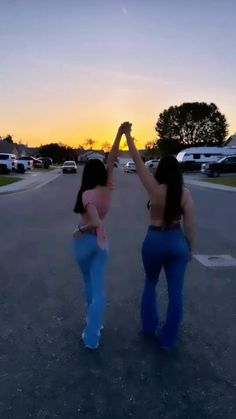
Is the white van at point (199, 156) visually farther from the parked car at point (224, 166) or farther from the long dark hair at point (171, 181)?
the long dark hair at point (171, 181)

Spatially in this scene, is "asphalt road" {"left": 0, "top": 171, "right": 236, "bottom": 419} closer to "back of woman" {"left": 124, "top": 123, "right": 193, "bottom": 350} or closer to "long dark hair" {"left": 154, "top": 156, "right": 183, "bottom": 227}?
"back of woman" {"left": 124, "top": 123, "right": 193, "bottom": 350}

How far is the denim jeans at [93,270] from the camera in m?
3.66

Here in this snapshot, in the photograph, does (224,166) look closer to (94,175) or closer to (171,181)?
(171,181)

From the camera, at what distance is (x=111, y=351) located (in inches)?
147

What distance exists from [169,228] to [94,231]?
644 millimetres

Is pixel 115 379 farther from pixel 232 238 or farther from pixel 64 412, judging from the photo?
pixel 232 238

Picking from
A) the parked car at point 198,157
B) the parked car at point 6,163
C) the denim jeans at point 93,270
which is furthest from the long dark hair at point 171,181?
the parked car at point 198,157

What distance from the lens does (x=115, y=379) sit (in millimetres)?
3260

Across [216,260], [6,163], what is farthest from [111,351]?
[6,163]

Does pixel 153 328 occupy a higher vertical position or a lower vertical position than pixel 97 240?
lower

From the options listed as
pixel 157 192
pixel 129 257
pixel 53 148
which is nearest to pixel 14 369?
pixel 157 192

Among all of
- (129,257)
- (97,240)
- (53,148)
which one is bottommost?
(53,148)

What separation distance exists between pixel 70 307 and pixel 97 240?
1441 millimetres

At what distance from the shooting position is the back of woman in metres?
3.49
